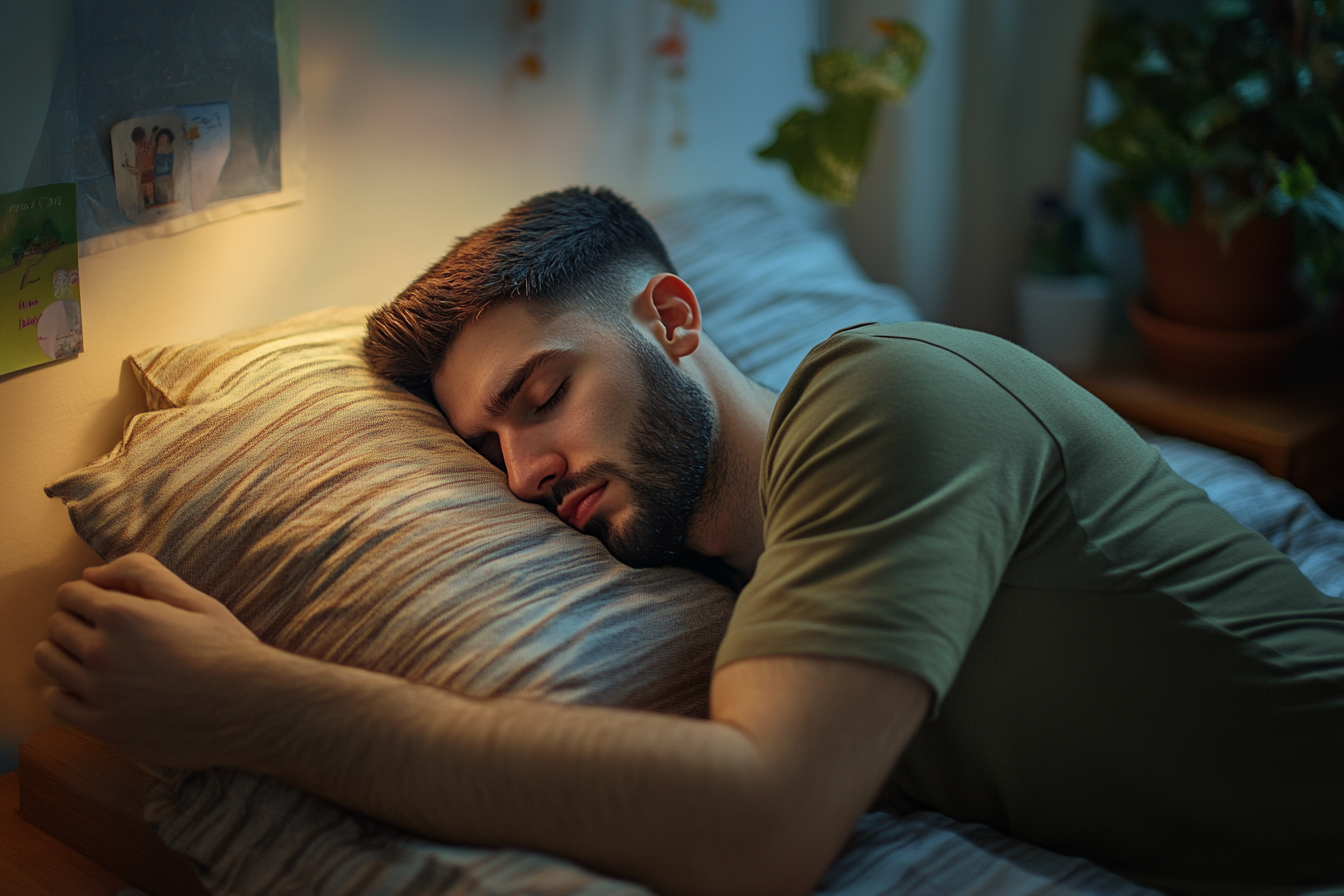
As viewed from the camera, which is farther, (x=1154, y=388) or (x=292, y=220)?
(x=1154, y=388)

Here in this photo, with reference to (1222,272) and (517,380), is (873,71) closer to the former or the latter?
(1222,272)

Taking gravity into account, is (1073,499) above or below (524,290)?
below

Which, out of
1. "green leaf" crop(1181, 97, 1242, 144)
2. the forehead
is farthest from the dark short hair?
"green leaf" crop(1181, 97, 1242, 144)

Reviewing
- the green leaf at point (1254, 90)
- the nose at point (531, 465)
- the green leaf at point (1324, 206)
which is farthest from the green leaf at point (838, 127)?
the nose at point (531, 465)

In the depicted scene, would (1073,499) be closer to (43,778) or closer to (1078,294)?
(43,778)

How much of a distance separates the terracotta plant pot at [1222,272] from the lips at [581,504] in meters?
1.38

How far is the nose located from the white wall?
1.44ft

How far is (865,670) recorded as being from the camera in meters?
0.74

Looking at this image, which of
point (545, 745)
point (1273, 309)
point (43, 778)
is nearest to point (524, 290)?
point (545, 745)

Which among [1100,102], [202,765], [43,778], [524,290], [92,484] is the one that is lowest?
[43,778]

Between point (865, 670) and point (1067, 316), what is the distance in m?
1.62

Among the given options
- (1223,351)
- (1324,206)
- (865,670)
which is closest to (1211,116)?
(1324,206)

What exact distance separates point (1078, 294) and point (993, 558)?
4.86 feet

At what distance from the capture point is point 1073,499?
2.96 ft
